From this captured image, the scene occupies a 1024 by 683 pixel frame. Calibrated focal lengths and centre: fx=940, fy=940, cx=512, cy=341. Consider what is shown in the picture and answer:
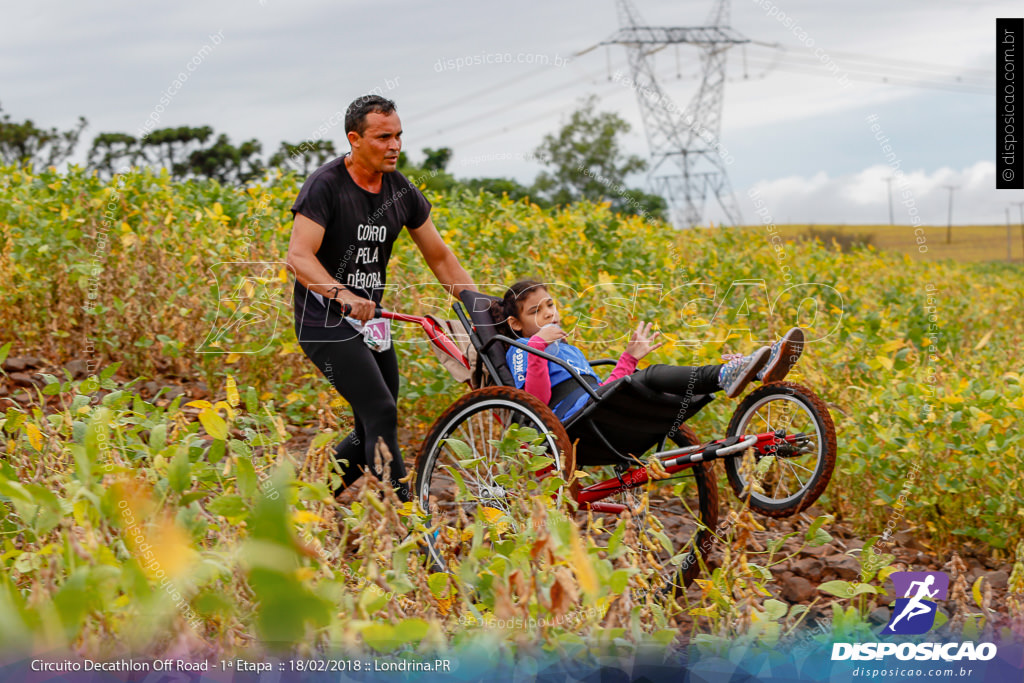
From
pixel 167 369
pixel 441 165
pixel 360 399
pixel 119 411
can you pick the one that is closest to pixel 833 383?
pixel 360 399

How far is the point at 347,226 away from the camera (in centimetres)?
386

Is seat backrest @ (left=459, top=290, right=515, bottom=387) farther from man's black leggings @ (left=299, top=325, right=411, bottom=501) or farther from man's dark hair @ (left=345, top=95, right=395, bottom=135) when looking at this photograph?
man's dark hair @ (left=345, top=95, right=395, bottom=135)

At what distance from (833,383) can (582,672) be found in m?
4.00

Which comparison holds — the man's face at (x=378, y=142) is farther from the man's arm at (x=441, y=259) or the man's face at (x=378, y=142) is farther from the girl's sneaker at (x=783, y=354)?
the girl's sneaker at (x=783, y=354)

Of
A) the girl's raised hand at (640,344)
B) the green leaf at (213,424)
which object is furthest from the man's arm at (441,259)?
the green leaf at (213,424)

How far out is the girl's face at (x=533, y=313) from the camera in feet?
13.4

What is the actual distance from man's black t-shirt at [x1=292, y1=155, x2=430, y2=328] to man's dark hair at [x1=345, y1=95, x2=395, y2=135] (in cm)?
19

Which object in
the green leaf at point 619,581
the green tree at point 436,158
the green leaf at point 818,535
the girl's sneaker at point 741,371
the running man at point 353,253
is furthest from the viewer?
the green tree at point 436,158

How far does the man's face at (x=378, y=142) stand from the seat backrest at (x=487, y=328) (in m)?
0.65

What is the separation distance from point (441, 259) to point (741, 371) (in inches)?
61.0

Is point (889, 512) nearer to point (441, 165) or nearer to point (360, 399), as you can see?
point (360, 399)

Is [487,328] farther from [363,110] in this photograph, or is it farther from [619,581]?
[619,581]

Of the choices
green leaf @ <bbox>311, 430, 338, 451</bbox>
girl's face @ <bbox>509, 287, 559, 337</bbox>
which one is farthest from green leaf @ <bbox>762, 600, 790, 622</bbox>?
girl's face @ <bbox>509, 287, 559, 337</bbox>

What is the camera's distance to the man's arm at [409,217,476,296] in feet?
14.0
